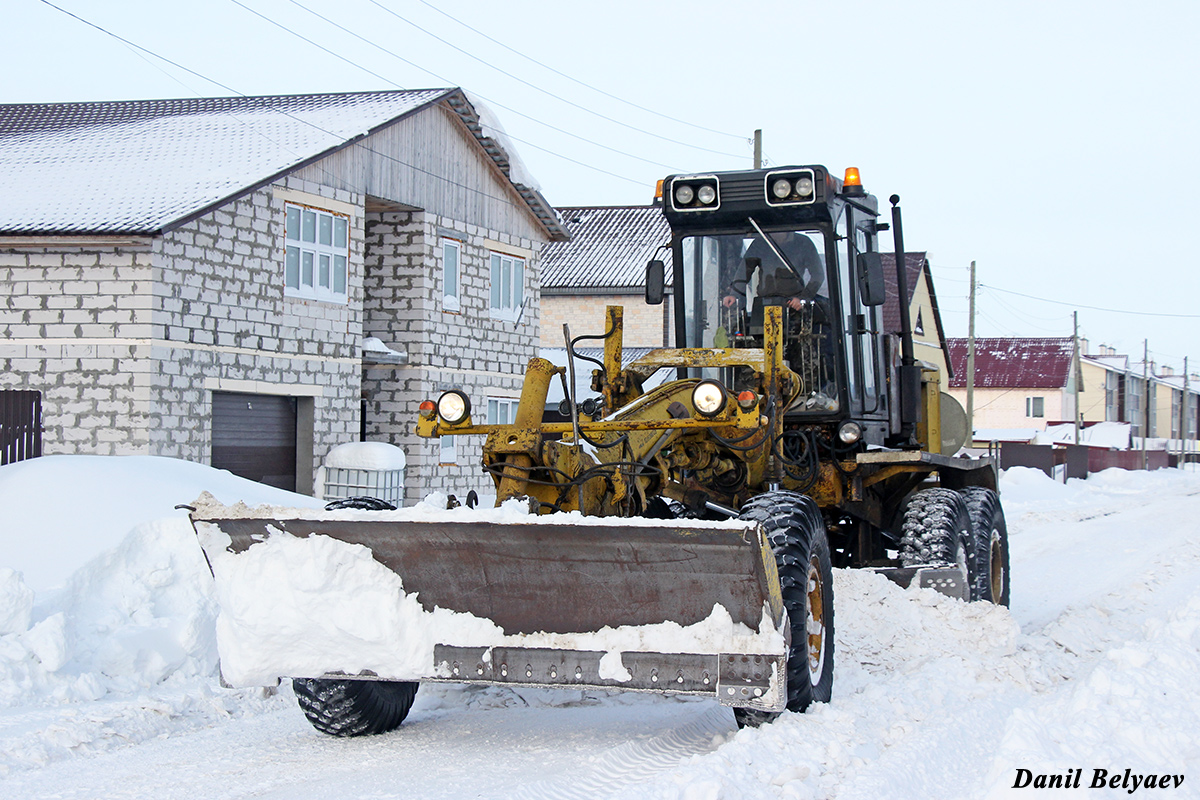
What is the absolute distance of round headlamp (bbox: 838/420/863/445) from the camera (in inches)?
318

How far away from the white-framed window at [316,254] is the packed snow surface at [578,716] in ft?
28.2

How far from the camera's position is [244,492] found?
1290 cm

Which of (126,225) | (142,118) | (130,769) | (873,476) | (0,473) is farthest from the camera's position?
(142,118)

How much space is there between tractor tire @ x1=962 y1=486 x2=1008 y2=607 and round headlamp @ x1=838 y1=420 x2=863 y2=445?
1.18m

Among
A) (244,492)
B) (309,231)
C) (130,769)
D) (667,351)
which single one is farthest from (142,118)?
(130,769)

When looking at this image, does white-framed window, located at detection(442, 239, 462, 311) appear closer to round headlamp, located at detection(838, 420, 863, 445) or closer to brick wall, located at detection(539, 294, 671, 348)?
brick wall, located at detection(539, 294, 671, 348)

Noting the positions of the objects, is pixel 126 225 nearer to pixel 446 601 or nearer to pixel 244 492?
pixel 244 492

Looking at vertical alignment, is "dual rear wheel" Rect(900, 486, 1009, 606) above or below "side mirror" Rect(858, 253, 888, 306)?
below

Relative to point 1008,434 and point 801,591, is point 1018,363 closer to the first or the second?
point 1008,434

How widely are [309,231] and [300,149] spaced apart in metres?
1.35

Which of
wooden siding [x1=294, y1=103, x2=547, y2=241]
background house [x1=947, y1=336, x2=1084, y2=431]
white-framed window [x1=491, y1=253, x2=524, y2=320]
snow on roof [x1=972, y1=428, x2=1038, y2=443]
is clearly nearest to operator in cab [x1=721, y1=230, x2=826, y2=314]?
wooden siding [x1=294, y1=103, x2=547, y2=241]

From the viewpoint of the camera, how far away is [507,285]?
24.0m

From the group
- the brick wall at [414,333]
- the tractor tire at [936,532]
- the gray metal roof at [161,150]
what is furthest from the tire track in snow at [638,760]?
the brick wall at [414,333]

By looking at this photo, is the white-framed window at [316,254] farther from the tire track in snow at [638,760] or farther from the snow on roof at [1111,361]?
the snow on roof at [1111,361]
